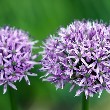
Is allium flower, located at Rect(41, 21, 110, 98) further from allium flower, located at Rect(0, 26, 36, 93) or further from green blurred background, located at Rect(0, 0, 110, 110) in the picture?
green blurred background, located at Rect(0, 0, 110, 110)

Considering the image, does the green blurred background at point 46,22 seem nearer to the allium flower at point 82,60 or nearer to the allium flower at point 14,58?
the allium flower at point 14,58

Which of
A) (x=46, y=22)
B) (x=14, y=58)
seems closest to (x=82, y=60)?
(x=14, y=58)

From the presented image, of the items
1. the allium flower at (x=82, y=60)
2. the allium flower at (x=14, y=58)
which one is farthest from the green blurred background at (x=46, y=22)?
the allium flower at (x=82, y=60)

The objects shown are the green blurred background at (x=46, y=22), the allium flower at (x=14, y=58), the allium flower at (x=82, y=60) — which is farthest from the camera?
the green blurred background at (x=46, y=22)

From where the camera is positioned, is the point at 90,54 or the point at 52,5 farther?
the point at 52,5

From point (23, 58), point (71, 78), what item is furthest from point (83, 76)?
point (23, 58)

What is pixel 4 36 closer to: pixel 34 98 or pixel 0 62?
pixel 0 62
